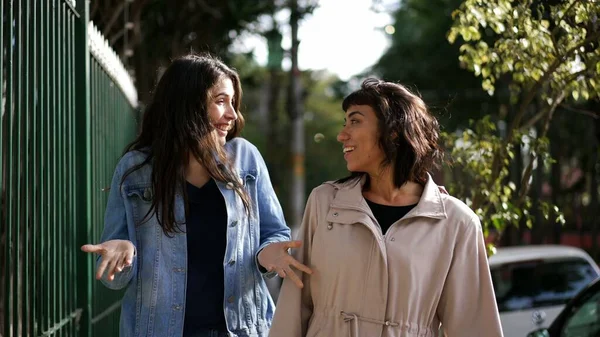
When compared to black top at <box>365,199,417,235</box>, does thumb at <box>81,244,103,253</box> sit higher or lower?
lower

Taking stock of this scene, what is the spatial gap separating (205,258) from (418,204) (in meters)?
0.84

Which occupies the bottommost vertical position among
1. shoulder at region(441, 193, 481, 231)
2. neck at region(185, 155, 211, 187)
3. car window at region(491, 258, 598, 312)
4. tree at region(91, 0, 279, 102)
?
car window at region(491, 258, 598, 312)

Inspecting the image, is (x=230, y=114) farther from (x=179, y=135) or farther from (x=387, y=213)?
(x=387, y=213)

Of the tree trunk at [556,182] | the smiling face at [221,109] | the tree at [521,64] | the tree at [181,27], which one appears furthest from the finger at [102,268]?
the tree trunk at [556,182]

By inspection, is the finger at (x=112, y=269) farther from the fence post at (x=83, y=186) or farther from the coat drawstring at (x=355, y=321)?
the fence post at (x=83, y=186)

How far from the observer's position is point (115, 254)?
3.12 metres

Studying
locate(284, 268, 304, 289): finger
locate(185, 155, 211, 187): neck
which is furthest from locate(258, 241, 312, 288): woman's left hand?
locate(185, 155, 211, 187): neck

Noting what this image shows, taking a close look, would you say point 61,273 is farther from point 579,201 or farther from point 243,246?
point 579,201

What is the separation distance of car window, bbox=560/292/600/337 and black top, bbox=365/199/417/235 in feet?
7.94

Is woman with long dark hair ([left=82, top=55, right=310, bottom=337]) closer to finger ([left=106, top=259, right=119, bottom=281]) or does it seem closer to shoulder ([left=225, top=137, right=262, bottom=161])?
shoulder ([left=225, top=137, right=262, bottom=161])

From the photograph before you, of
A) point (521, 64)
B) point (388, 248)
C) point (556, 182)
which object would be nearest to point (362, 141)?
point (388, 248)

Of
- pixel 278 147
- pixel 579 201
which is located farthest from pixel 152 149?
pixel 278 147

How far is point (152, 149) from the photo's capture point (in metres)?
3.53

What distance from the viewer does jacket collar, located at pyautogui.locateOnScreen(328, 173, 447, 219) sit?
123 inches
